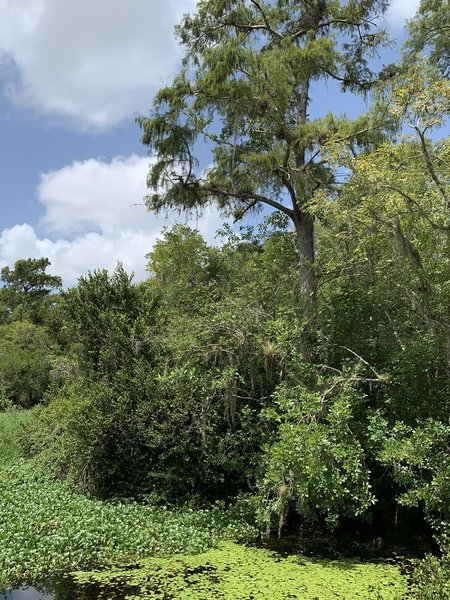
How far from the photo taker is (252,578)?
19.7 ft

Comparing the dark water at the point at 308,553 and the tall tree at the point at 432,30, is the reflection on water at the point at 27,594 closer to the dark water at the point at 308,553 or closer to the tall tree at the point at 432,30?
the dark water at the point at 308,553

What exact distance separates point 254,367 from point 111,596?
412 cm

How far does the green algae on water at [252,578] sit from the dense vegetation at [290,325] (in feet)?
2.03

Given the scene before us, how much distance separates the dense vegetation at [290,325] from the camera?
6.86 meters

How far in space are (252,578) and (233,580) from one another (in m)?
0.24

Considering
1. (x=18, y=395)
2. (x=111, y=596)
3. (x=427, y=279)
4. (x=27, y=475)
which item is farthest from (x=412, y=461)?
(x=18, y=395)

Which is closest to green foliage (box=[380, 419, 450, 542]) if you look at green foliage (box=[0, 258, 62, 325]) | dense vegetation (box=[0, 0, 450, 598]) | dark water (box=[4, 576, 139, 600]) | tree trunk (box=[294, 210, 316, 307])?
dense vegetation (box=[0, 0, 450, 598])

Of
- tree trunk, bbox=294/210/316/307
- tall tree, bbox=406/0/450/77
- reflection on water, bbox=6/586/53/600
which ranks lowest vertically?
reflection on water, bbox=6/586/53/600

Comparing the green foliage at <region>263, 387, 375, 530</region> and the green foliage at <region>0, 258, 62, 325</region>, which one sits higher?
the green foliage at <region>0, 258, 62, 325</region>

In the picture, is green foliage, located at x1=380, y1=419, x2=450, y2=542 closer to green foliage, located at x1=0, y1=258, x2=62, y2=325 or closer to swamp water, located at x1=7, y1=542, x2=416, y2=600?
swamp water, located at x1=7, y1=542, x2=416, y2=600

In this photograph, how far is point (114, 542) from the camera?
274 inches

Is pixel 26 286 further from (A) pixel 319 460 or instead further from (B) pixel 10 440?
(A) pixel 319 460

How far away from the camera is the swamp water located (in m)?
5.57

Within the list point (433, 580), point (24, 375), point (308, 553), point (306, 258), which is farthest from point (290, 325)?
point (24, 375)
